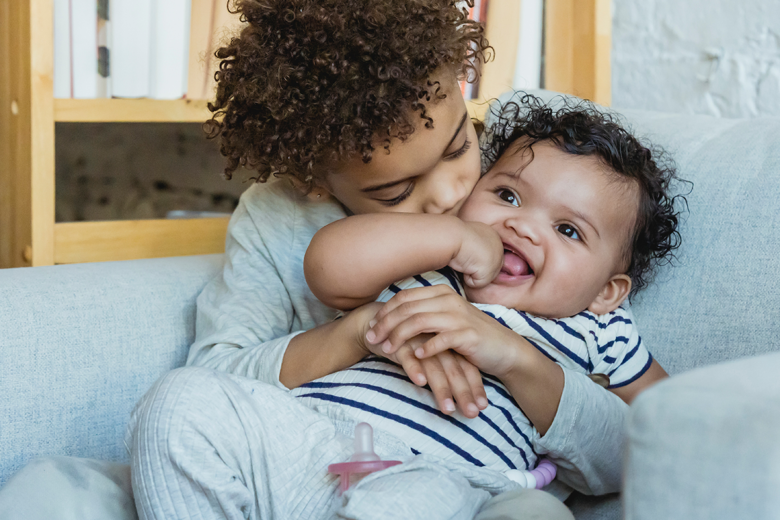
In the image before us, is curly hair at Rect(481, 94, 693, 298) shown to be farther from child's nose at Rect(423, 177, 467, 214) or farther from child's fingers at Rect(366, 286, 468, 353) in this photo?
child's fingers at Rect(366, 286, 468, 353)

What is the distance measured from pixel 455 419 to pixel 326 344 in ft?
0.58

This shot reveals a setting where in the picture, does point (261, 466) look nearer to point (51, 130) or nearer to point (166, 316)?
point (166, 316)

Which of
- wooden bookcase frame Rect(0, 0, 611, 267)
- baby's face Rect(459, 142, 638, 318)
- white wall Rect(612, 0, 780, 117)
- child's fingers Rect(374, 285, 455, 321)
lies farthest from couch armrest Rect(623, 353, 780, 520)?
white wall Rect(612, 0, 780, 117)

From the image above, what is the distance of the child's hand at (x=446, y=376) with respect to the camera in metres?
0.73

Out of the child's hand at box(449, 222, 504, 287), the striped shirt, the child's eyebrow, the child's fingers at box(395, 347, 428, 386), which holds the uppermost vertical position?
the child's eyebrow

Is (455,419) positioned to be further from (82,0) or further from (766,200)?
(82,0)

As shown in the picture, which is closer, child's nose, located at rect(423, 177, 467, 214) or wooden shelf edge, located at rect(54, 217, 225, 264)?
child's nose, located at rect(423, 177, 467, 214)

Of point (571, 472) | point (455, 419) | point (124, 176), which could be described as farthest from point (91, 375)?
point (124, 176)

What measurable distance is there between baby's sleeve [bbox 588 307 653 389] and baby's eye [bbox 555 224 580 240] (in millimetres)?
117

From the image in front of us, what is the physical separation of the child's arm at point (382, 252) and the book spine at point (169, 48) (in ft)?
2.52

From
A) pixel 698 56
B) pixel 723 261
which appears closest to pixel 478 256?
pixel 723 261

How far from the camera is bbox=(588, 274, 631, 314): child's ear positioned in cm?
94

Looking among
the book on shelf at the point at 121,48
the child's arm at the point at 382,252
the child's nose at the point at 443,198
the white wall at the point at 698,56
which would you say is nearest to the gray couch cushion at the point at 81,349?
the child's arm at the point at 382,252

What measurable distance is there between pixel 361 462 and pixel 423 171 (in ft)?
1.17
